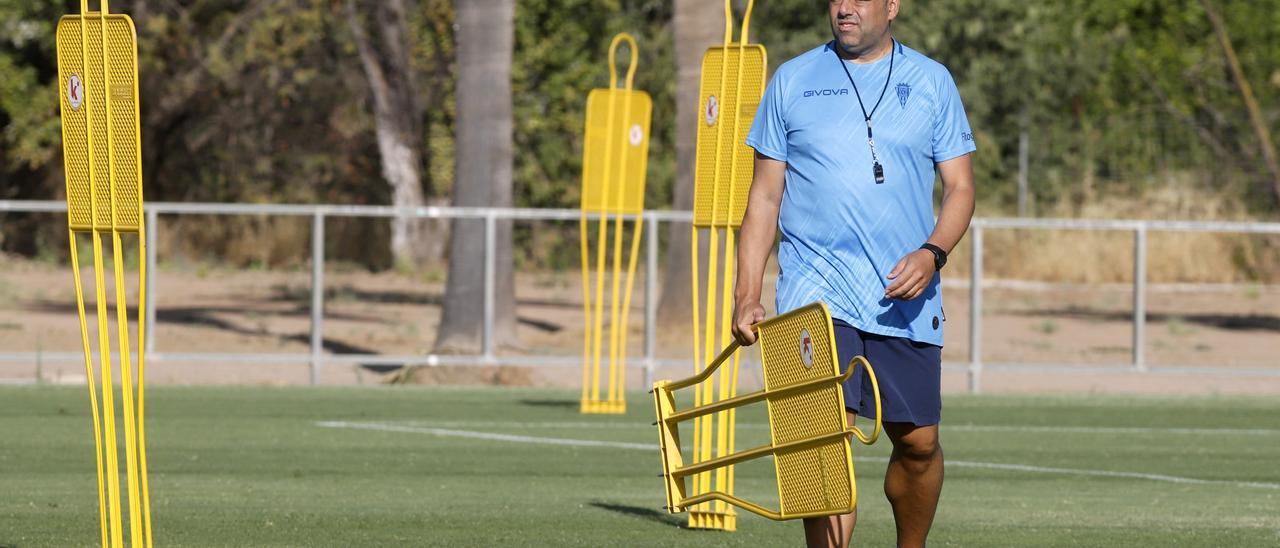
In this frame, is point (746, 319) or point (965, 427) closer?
point (746, 319)

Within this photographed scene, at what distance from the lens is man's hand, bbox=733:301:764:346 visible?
20.9 feet

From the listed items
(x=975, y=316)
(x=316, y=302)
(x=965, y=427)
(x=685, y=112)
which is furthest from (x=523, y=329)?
(x=965, y=427)

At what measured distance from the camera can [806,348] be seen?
562cm

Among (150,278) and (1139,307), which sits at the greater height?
(150,278)

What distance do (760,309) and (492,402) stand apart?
35.2ft

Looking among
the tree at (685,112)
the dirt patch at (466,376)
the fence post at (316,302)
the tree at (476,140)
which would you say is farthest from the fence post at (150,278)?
the tree at (685,112)

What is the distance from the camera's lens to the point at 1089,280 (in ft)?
102

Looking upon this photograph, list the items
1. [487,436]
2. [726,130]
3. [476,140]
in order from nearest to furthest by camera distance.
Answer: [726,130] < [487,436] < [476,140]

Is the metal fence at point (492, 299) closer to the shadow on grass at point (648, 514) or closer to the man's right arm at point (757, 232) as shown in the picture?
the shadow on grass at point (648, 514)

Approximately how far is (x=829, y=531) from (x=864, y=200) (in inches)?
41.6

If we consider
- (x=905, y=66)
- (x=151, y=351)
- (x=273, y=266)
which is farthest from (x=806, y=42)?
(x=905, y=66)

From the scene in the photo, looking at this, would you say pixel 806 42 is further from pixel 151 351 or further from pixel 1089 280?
pixel 151 351

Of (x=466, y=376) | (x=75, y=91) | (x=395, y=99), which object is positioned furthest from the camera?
(x=395, y=99)

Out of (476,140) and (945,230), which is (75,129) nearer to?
(945,230)
